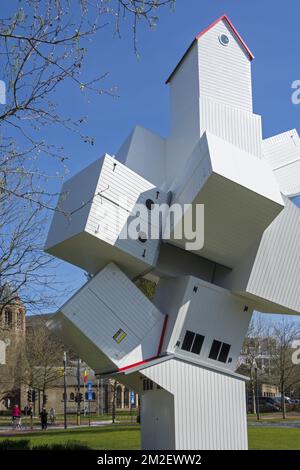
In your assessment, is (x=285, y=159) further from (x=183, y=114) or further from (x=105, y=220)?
(x=105, y=220)

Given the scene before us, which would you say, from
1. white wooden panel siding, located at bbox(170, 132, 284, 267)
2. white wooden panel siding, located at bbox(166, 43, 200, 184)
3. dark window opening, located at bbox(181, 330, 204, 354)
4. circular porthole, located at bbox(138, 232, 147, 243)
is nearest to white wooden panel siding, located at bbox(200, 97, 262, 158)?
white wooden panel siding, located at bbox(166, 43, 200, 184)

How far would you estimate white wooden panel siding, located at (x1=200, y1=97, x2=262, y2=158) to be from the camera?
21500mm

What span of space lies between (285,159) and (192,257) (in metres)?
4.98

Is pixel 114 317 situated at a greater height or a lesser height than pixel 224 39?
lesser

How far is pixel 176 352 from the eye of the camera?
20.3 metres

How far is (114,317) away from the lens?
2009cm

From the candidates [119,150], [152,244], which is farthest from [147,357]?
[119,150]

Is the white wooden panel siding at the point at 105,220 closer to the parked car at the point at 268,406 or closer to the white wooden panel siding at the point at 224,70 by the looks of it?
the white wooden panel siding at the point at 224,70

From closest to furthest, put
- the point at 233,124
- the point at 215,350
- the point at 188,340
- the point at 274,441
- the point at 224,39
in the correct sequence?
the point at 188,340 < the point at 215,350 < the point at 233,124 < the point at 224,39 < the point at 274,441

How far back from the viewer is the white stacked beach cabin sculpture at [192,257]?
19203 mm

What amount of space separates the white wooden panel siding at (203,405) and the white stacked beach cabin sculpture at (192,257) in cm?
3

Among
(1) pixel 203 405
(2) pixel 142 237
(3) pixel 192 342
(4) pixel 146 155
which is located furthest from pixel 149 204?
(1) pixel 203 405

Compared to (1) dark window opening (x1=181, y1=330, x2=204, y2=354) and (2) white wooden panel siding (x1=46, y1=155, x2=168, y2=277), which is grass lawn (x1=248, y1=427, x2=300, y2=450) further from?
(2) white wooden panel siding (x1=46, y1=155, x2=168, y2=277)

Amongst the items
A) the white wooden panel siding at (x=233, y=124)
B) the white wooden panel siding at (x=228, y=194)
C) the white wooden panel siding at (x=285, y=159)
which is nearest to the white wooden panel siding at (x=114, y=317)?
the white wooden panel siding at (x=228, y=194)
